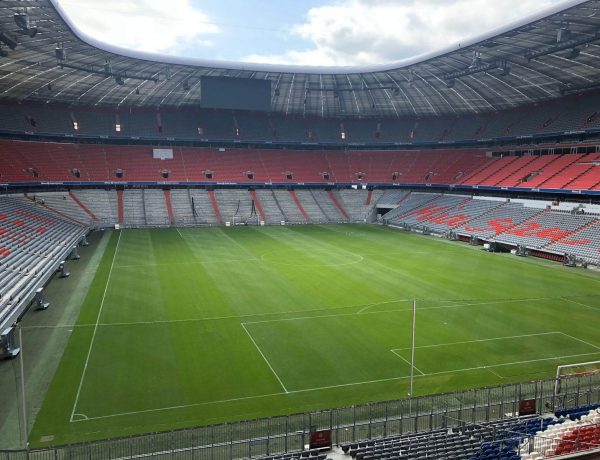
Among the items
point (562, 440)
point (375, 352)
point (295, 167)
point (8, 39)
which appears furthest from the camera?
point (295, 167)

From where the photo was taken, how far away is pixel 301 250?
44.6 m

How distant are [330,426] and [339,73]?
1866 inches

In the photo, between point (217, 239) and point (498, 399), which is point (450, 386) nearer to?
point (498, 399)

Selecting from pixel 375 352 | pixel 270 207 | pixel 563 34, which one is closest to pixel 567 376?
pixel 375 352

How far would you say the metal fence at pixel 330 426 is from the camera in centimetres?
1221

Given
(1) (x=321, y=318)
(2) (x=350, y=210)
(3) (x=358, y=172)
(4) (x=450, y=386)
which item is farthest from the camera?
(3) (x=358, y=172)

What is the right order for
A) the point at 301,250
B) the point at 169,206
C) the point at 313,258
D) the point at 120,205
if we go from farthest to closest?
the point at 169,206, the point at 120,205, the point at 301,250, the point at 313,258

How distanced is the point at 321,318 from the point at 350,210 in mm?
47804

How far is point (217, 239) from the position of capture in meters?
51.0

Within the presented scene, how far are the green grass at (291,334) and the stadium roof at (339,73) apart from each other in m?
18.3

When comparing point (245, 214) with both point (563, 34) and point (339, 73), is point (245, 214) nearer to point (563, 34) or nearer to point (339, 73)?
point (339, 73)

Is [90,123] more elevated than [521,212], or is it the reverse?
[90,123]

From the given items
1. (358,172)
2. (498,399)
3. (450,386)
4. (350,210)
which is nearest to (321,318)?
(450,386)

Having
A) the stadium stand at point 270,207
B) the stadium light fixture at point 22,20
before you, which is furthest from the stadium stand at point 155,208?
the stadium light fixture at point 22,20
